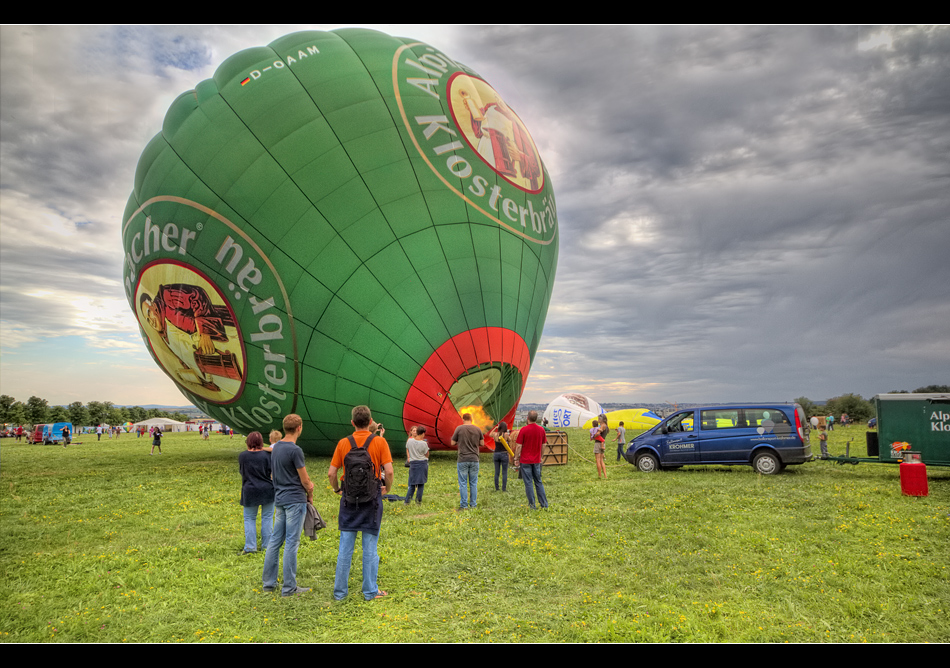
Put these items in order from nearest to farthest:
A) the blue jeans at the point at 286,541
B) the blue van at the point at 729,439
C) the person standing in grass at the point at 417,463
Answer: the blue jeans at the point at 286,541 < the person standing in grass at the point at 417,463 < the blue van at the point at 729,439

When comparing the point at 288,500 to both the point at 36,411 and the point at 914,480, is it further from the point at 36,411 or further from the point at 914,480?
the point at 36,411

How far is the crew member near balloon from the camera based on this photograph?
13.0 m

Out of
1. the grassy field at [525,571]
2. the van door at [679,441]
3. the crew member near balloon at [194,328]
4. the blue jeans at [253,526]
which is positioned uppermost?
the crew member near balloon at [194,328]

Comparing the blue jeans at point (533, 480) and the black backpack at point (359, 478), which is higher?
the black backpack at point (359, 478)

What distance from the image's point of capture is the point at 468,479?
9.14m

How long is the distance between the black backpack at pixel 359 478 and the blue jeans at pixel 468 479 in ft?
14.4

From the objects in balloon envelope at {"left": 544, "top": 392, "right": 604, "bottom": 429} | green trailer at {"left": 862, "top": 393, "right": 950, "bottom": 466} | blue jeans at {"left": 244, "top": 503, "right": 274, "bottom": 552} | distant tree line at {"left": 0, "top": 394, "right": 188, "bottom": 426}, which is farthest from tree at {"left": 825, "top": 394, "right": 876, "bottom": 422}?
distant tree line at {"left": 0, "top": 394, "right": 188, "bottom": 426}

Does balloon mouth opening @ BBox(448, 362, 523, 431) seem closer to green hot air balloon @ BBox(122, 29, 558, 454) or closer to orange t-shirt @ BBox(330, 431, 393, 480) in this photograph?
green hot air balloon @ BBox(122, 29, 558, 454)

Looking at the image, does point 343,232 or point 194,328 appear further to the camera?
point 194,328

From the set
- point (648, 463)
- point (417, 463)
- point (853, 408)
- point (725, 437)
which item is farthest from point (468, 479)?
point (853, 408)

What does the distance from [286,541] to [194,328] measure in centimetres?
979

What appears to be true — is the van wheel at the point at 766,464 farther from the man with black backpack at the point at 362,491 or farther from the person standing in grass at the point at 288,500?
the person standing in grass at the point at 288,500

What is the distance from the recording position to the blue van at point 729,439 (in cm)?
1280

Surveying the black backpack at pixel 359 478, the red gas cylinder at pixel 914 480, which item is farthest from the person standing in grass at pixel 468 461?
the red gas cylinder at pixel 914 480
